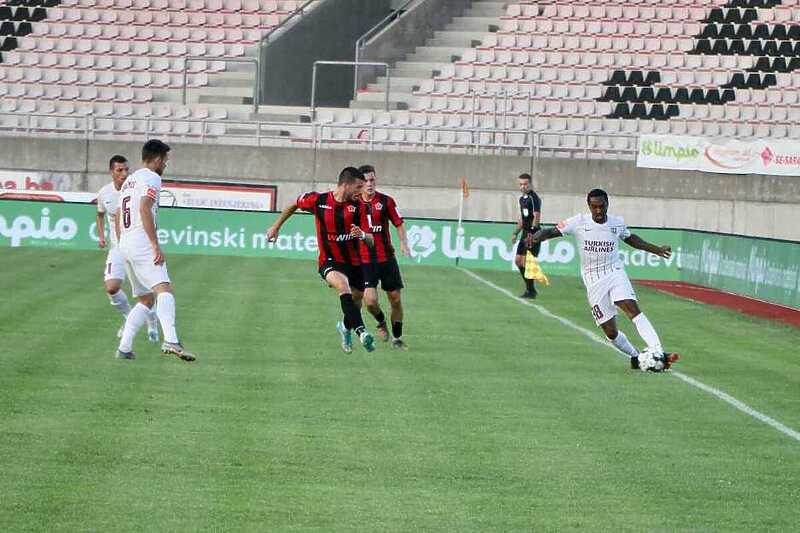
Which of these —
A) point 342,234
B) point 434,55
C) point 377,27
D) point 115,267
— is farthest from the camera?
point 434,55

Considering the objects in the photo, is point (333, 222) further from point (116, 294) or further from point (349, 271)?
point (116, 294)

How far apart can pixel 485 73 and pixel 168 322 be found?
30.6 meters

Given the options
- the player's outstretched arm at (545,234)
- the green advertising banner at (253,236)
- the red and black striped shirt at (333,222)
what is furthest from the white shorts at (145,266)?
the green advertising banner at (253,236)

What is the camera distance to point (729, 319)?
77.0 feet

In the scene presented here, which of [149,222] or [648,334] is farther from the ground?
[149,222]

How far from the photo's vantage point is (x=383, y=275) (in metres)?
16.5

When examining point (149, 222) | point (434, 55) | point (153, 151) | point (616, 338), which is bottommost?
point (616, 338)

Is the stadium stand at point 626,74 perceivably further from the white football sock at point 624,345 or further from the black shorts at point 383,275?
the white football sock at point 624,345

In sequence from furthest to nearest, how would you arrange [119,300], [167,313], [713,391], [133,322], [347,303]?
[119,300], [347,303], [133,322], [713,391], [167,313]

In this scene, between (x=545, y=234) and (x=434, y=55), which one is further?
(x=434, y=55)

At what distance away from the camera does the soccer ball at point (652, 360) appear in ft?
48.4

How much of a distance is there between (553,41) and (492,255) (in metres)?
11.3

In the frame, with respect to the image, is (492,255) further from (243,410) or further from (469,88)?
(243,410)

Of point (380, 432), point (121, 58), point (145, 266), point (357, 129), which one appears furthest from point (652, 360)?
point (121, 58)
